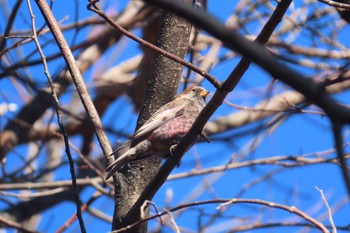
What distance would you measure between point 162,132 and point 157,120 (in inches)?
12.7

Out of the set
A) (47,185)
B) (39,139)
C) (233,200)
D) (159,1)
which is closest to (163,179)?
(233,200)

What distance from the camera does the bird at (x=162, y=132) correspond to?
10.6ft

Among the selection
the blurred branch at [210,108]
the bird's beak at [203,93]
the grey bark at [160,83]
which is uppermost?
the bird's beak at [203,93]

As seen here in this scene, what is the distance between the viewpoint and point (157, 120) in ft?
11.2

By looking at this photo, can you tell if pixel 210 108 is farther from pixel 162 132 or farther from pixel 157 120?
pixel 162 132

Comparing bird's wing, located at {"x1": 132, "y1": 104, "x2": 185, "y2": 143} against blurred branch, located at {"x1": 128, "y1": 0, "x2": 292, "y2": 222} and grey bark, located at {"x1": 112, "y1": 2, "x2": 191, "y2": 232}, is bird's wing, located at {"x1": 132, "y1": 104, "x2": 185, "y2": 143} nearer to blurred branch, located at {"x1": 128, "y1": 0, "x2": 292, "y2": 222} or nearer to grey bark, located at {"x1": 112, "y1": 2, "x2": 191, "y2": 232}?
grey bark, located at {"x1": 112, "y1": 2, "x2": 191, "y2": 232}

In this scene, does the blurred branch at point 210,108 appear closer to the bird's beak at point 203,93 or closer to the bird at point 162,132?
the bird at point 162,132

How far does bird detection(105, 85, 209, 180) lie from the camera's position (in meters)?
3.23

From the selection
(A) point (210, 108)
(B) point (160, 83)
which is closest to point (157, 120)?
(B) point (160, 83)

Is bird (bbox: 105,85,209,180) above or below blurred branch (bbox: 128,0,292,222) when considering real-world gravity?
above

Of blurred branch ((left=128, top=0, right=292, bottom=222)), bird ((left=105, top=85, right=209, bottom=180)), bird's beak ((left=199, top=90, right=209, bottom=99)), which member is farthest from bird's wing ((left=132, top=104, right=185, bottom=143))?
bird's beak ((left=199, top=90, right=209, bottom=99))

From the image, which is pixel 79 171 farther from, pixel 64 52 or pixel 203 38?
pixel 64 52

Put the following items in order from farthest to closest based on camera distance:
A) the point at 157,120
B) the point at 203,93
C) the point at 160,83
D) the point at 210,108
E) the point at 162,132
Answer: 1. the point at 203,93
2. the point at 162,132
3. the point at 157,120
4. the point at 160,83
5. the point at 210,108

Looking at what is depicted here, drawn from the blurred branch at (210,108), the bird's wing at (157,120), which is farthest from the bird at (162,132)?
the blurred branch at (210,108)
